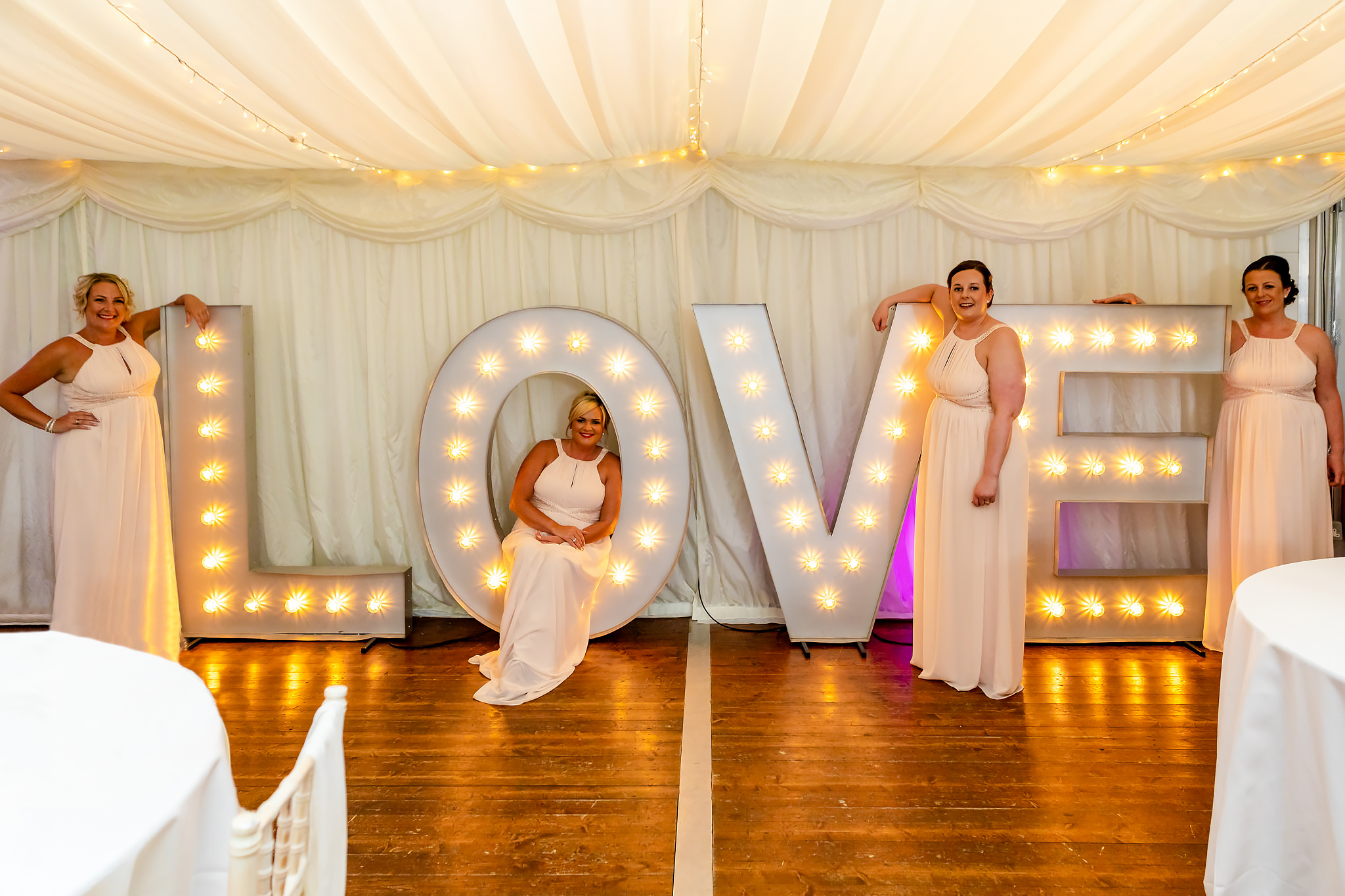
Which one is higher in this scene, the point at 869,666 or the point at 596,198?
the point at 596,198

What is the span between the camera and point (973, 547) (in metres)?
3.60

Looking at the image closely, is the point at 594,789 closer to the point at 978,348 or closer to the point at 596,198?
the point at 978,348

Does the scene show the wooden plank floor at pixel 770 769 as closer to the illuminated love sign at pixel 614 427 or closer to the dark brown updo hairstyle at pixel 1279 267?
the illuminated love sign at pixel 614 427

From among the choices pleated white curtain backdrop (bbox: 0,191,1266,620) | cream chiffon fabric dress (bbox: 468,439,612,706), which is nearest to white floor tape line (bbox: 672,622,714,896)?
cream chiffon fabric dress (bbox: 468,439,612,706)

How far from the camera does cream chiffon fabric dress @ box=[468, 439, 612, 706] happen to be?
361 centimetres

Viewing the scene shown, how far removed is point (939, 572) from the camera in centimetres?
369

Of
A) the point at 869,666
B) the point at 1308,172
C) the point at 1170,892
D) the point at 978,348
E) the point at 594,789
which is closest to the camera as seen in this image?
the point at 1170,892

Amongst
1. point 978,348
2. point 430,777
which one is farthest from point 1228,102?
point 430,777

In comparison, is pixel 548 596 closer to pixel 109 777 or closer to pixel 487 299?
pixel 487 299

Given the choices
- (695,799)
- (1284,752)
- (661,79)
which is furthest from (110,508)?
(1284,752)

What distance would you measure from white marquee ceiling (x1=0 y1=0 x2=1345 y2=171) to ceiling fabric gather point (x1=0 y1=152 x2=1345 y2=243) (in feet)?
0.69

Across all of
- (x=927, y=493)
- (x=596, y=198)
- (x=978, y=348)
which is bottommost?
(x=927, y=493)

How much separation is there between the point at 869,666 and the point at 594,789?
1677 millimetres

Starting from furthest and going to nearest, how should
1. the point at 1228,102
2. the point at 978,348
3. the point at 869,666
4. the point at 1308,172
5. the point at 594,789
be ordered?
the point at 1308,172, the point at 869,666, the point at 978,348, the point at 1228,102, the point at 594,789
